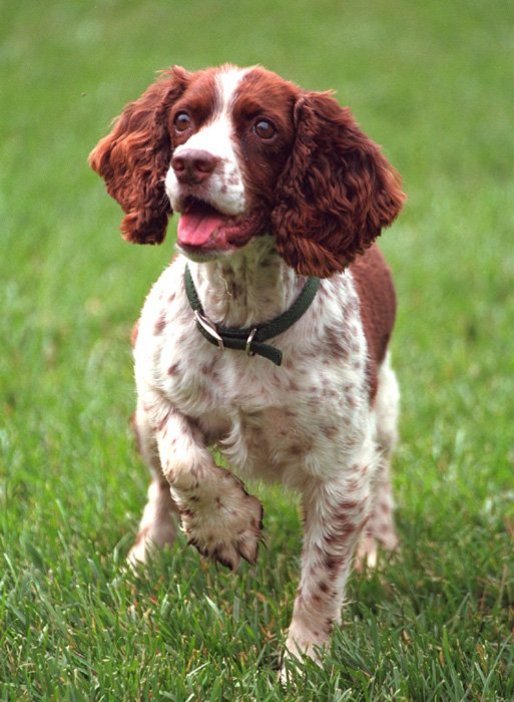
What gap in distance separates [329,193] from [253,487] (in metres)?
1.13

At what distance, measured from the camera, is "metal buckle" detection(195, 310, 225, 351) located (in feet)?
11.1

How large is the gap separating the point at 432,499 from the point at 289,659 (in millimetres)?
1520

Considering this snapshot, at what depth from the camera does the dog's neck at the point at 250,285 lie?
11.2ft

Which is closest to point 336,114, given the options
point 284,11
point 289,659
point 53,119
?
point 289,659

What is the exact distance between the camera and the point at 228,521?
11.0ft

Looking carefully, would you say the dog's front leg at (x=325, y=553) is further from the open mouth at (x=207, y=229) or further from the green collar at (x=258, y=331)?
the open mouth at (x=207, y=229)

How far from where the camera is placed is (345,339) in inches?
139

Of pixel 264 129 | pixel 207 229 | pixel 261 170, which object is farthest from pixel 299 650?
pixel 264 129

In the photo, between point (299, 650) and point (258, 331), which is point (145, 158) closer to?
point (258, 331)

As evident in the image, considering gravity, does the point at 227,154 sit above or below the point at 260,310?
above

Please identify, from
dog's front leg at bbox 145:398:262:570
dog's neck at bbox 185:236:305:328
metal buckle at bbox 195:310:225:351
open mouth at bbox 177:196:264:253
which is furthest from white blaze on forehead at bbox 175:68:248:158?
dog's front leg at bbox 145:398:262:570

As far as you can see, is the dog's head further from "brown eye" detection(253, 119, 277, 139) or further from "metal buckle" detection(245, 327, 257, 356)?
"metal buckle" detection(245, 327, 257, 356)

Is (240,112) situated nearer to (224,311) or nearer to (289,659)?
(224,311)

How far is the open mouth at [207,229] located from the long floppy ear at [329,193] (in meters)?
0.15
